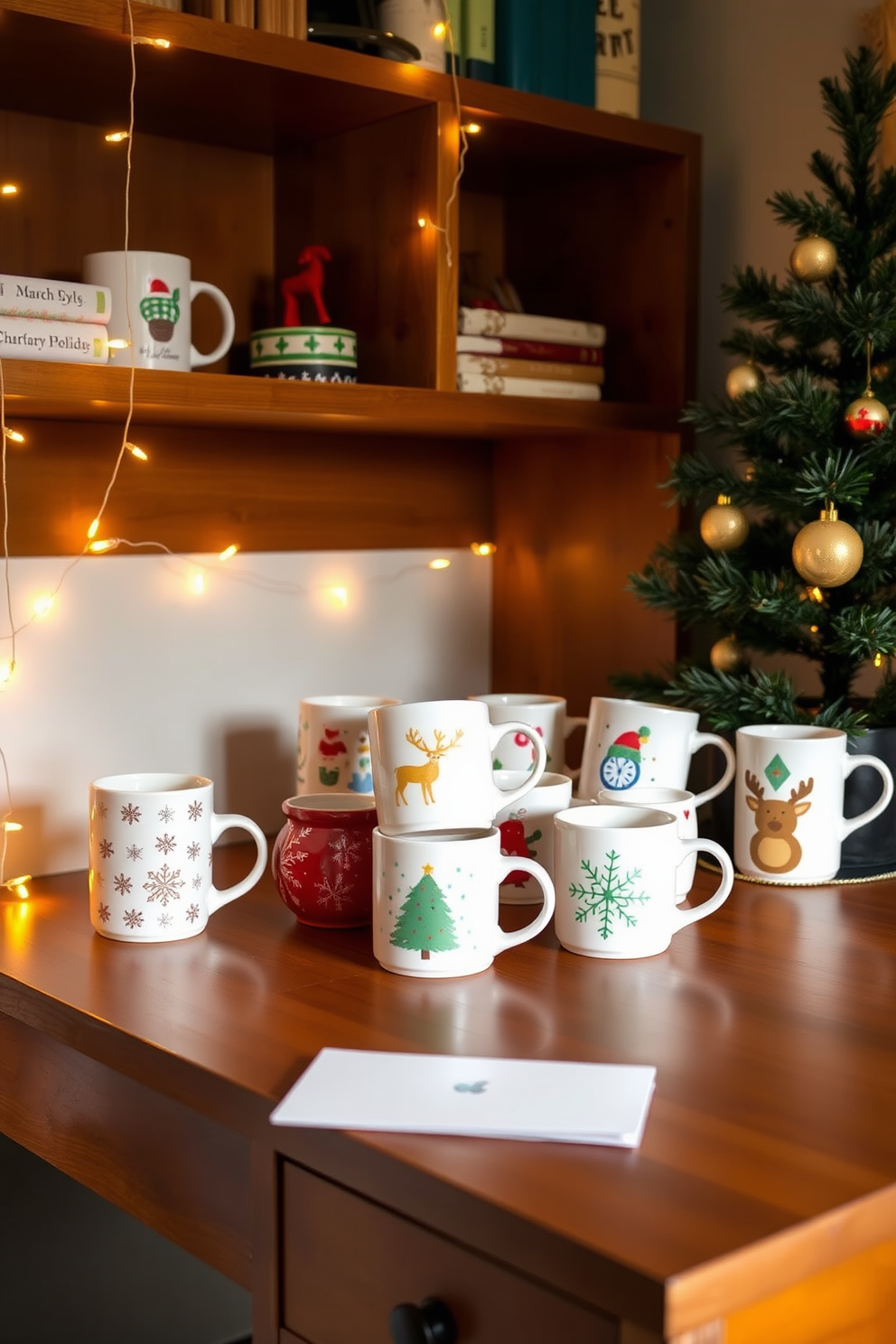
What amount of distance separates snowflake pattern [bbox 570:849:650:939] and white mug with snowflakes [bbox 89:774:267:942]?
0.31m

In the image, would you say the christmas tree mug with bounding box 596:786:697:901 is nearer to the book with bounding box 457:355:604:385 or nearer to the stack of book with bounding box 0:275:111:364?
the book with bounding box 457:355:604:385

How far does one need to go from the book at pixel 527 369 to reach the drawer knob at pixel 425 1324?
36.3 inches

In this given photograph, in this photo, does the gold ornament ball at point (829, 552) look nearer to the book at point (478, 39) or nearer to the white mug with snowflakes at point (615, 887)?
the white mug with snowflakes at point (615, 887)

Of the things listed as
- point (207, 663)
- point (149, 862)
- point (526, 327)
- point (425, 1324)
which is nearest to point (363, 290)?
point (526, 327)

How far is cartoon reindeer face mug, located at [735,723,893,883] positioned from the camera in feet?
4.16

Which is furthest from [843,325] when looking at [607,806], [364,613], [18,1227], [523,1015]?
[18,1227]

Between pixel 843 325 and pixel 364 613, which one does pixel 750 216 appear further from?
pixel 364 613

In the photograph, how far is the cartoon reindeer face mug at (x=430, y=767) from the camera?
114cm

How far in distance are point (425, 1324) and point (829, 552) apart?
78 cm

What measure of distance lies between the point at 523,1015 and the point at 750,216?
1078 millimetres

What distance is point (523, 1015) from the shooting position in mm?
964

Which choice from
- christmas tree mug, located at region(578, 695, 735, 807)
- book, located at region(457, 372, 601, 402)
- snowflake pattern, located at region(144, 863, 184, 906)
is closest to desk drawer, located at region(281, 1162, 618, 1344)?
snowflake pattern, located at region(144, 863, 184, 906)

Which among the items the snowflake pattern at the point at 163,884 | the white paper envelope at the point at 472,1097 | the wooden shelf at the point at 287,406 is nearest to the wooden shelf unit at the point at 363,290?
the wooden shelf at the point at 287,406

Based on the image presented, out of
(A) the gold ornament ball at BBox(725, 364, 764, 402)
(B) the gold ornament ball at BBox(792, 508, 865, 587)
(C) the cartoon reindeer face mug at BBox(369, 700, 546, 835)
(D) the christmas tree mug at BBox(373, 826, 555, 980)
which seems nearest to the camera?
(D) the christmas tree mug at BBox(373, 826, 555, 980)
